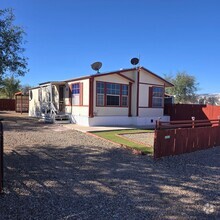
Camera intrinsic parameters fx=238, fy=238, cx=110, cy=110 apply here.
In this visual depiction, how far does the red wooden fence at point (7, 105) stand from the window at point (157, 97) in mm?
25491

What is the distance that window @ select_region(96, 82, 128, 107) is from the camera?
16250mm

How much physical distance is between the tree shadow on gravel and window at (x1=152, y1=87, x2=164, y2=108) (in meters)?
11.7

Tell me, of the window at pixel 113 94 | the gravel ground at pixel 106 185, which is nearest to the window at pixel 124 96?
the window at pixel 113 94

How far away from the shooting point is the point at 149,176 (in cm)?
573

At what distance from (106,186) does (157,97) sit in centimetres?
1528

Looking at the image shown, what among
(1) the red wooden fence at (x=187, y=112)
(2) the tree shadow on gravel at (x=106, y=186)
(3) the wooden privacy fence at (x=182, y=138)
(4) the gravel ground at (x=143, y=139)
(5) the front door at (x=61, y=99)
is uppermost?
(5) the front door at (x=61, y=99)

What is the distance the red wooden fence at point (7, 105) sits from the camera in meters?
36.1

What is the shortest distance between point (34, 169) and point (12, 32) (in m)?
4.34

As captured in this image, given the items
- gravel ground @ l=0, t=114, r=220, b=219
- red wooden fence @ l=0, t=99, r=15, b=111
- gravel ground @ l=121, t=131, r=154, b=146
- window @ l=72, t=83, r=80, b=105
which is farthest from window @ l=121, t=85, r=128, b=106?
red wooden fence @ l=0, t=99, r=15, b=111

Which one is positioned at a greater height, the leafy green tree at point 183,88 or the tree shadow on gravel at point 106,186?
the leafy green tree at point 183,88

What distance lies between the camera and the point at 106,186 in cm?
492

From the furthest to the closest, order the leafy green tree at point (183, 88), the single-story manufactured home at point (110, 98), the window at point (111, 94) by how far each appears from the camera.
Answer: the leafy green tree at point (183, 88) → the window at point (111, 94) → the single-story manufactured home at point (110, 98)

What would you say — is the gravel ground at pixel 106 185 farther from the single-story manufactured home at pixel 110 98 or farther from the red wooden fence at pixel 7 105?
the red wooden fence at pixel 7 105

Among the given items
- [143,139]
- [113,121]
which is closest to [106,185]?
[143,139]
